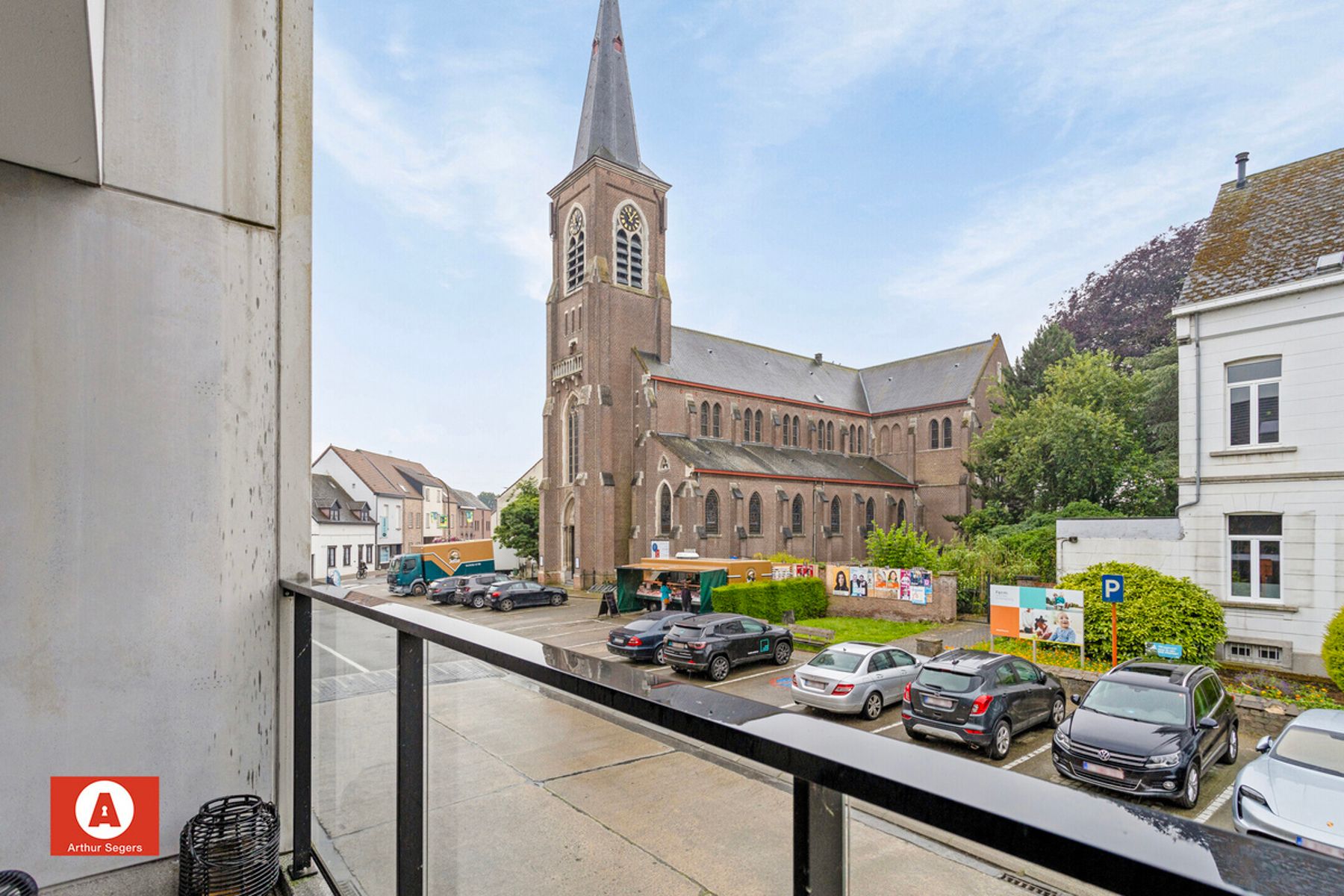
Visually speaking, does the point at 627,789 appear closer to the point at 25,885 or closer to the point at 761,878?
the point at 761,878

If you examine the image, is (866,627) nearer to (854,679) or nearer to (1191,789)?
(854,679)

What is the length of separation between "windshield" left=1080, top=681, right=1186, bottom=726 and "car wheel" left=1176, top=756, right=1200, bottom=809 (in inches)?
17.8

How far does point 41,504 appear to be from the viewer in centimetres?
253

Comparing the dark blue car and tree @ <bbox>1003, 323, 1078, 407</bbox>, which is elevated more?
tree @ <bbox>1003, 323, 1078, 407</bbox>

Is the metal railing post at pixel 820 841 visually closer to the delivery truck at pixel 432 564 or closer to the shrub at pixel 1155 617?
the shrub at pixel 1155 617

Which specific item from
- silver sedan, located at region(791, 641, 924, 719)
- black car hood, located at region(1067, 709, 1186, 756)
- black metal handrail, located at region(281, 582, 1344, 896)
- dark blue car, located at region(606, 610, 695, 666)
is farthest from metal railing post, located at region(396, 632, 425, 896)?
dark blue car, located at region(606, 610, 695, 666)

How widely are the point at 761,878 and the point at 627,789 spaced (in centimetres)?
51

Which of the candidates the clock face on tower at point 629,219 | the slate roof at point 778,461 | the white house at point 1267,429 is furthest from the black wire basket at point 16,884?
the clock face on tower at point 629,219

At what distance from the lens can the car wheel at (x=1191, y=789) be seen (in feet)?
23.9

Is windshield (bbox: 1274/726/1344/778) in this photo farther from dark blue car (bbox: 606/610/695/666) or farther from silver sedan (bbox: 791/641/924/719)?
dark blue car (bbox: 606/610/695/666)

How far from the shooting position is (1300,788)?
604 cm

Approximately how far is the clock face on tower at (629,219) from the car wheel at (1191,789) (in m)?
31.7

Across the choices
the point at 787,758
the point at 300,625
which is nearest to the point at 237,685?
the point at 300,625

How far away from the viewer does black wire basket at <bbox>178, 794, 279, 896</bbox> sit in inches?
99.1
